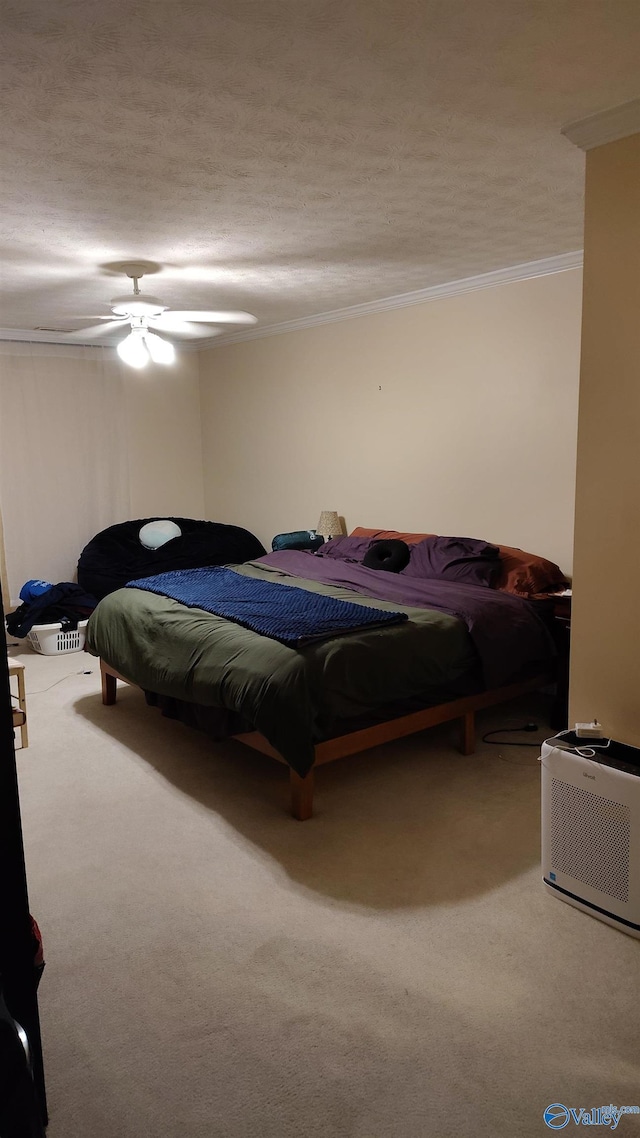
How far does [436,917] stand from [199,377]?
578 cm

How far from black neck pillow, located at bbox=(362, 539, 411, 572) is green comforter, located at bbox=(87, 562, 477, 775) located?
754 mm

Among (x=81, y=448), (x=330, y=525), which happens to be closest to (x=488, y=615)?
(x=330, y=525)

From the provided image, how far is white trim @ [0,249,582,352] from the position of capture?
429cm

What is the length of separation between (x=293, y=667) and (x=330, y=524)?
280 cm

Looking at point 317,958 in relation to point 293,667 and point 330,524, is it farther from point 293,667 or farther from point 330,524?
point 330,524

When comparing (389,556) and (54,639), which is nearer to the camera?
(389,556)

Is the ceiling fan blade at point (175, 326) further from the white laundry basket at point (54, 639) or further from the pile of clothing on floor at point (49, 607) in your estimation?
the pile of clothing on floor at point (49, 607)

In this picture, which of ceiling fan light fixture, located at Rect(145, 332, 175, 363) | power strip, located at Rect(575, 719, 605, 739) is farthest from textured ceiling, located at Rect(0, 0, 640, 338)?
power strip, located at Rect(575, 719, 605, 739)

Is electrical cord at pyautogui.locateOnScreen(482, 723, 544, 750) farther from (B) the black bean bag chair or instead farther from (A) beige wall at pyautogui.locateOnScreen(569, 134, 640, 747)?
(B) the black bean bag chair

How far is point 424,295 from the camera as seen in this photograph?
16.4 feet

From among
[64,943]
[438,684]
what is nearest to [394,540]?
[438,684]

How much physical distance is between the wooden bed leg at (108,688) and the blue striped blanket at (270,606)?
1.75 ft

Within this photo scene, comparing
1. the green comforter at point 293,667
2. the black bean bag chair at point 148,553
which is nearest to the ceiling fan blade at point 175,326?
the green comforter at point 293,667

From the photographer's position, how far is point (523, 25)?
6.06ft
